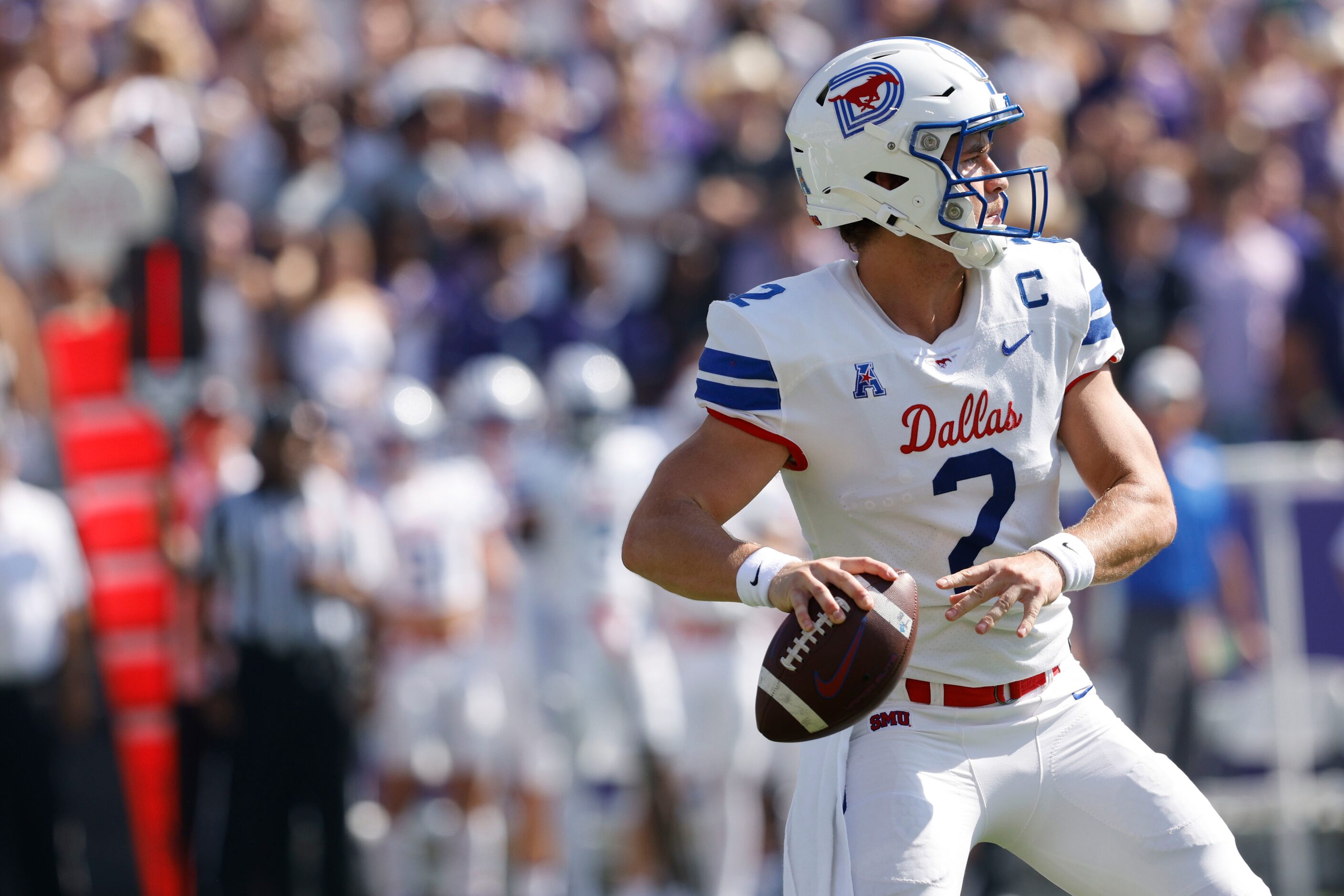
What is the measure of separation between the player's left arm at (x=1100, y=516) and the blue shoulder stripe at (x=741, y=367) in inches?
19.9

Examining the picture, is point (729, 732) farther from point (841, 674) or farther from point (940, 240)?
point (841, 674)

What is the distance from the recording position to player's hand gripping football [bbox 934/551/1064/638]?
3.19 meters

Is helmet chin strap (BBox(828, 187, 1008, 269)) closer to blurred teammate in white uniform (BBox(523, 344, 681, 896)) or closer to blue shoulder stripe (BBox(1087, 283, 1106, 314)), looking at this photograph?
blue shoulder stripe (BBox(1087, 283, 1106, 314))

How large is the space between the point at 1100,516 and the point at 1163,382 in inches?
181

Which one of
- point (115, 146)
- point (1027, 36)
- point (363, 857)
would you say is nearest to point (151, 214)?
point (115, 146)

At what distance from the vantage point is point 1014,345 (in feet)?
11.8

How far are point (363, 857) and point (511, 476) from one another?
6.16 feet

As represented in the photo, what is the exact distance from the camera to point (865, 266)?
12.1 feet

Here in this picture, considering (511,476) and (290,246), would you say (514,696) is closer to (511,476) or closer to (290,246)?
(511,476)

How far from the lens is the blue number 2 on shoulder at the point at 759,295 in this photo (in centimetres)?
353

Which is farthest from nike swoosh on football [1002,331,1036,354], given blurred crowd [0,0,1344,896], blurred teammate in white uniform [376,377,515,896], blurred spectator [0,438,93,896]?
A: blurred spectator [0,438,93,896]

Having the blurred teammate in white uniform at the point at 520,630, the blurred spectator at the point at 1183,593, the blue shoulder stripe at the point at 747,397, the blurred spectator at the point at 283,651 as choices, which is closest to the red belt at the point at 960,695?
the blue shoulder stripe at the point at 747,397

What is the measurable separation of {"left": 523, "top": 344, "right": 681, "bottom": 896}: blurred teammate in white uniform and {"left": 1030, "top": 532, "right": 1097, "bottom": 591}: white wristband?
477cm

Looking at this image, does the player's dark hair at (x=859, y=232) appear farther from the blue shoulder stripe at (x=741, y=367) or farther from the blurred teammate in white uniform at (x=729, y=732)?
the blurred teammate in white uniform at (x=729, y=732)
